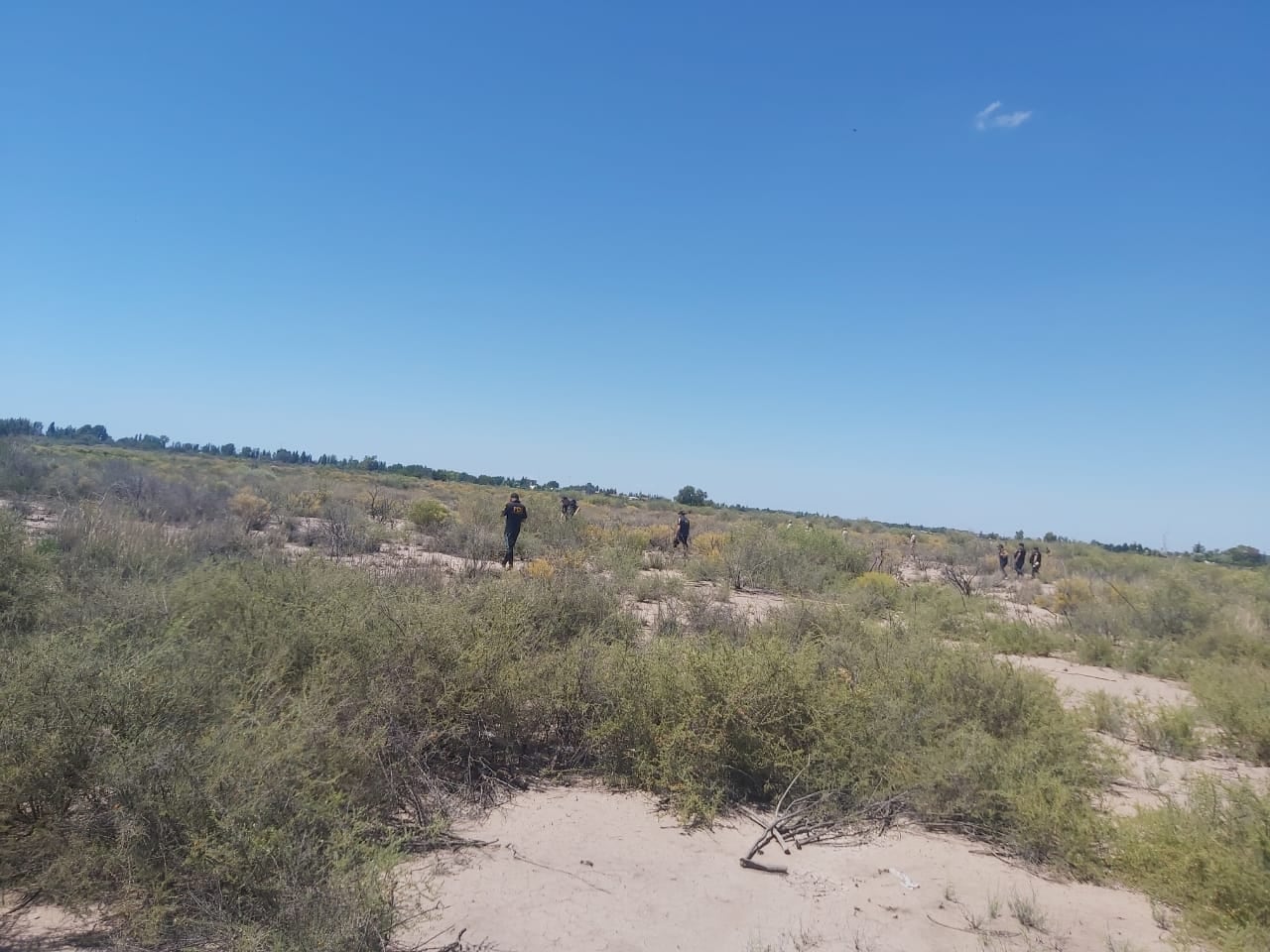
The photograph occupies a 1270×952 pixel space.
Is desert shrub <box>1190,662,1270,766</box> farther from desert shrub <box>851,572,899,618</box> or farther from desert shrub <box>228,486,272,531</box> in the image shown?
desert shrub <box>228,486,272,531</box>

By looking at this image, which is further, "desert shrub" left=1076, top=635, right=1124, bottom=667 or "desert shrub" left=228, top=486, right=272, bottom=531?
"desert shrub" left=228, top=486, right=272, bottom=531

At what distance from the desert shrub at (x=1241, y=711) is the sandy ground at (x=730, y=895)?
4606 mm

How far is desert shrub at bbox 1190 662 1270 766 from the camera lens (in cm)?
764

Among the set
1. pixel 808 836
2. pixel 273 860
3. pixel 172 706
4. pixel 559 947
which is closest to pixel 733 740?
pixel 808 836

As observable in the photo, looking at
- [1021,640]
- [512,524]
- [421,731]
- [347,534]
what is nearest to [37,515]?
[347,534]

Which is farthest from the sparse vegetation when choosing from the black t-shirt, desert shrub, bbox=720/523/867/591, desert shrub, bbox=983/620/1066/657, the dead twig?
desert shrub, bbox=720/523/867/591

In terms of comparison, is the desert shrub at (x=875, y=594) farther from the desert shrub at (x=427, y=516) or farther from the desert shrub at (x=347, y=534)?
the desert shrub at (x=427, y=516)

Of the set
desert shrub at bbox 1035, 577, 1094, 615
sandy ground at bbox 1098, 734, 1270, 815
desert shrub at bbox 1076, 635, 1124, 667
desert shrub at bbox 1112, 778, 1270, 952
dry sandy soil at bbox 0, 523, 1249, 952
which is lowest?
dry sandy soil at bbox 0, 523, 1249, 952

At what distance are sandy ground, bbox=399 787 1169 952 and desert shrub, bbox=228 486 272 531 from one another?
15.1 meters

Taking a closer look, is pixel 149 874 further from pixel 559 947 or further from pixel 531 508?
pixel 531 508

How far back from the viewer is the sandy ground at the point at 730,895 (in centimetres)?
401

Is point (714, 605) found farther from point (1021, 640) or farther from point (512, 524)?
point (1021, 640)

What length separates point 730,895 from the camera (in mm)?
4469

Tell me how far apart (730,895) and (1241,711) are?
22.5ft
